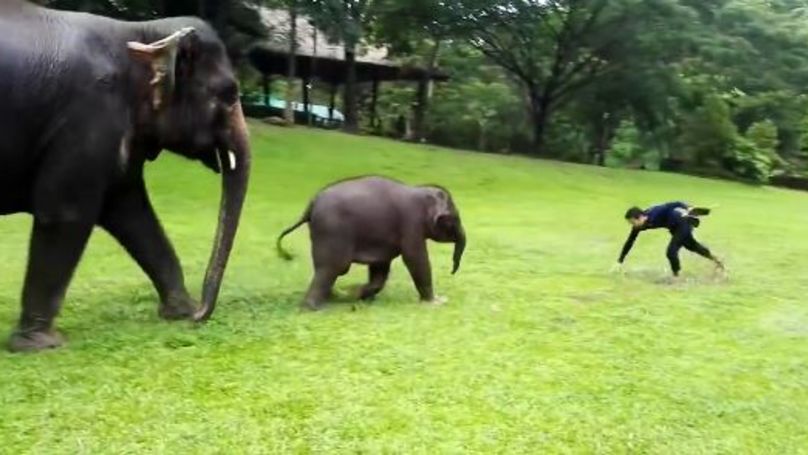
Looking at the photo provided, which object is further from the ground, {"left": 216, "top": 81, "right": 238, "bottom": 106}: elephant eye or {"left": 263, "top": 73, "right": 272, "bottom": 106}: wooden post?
{"left": 216, "top": 81, "right": 238, "bottom": 106}: elephant eye

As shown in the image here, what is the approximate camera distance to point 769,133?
2858 centimetres

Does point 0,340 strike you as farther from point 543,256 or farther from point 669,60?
point 669,60

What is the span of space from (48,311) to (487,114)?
2464 cm

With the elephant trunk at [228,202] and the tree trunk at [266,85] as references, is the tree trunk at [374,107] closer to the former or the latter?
the tree trunk at [266,85]

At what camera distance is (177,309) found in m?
6.10

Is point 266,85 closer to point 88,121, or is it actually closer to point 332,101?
point 332,101

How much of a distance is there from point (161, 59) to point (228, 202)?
0.91 m

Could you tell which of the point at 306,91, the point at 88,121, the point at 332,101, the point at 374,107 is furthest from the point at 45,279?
the point at 332,101

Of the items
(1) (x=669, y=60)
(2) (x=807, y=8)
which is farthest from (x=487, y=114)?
(2) (x=807, y=8)

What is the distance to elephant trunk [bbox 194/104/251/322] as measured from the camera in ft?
18.8

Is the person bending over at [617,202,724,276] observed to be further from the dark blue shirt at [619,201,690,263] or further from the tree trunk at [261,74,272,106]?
the tree trunk at [261,74,272,106]

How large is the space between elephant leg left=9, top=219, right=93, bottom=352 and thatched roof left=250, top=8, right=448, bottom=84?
2108 cm

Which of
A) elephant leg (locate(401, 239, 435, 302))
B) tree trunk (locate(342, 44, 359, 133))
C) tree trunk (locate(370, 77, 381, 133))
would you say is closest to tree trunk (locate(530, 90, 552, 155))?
tree trunk (locate(370, 77, 381, 133))

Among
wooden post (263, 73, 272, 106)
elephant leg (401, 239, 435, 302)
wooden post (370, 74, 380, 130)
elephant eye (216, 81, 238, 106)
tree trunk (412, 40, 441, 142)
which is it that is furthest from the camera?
wooden post (370, 74, 380, 130)
